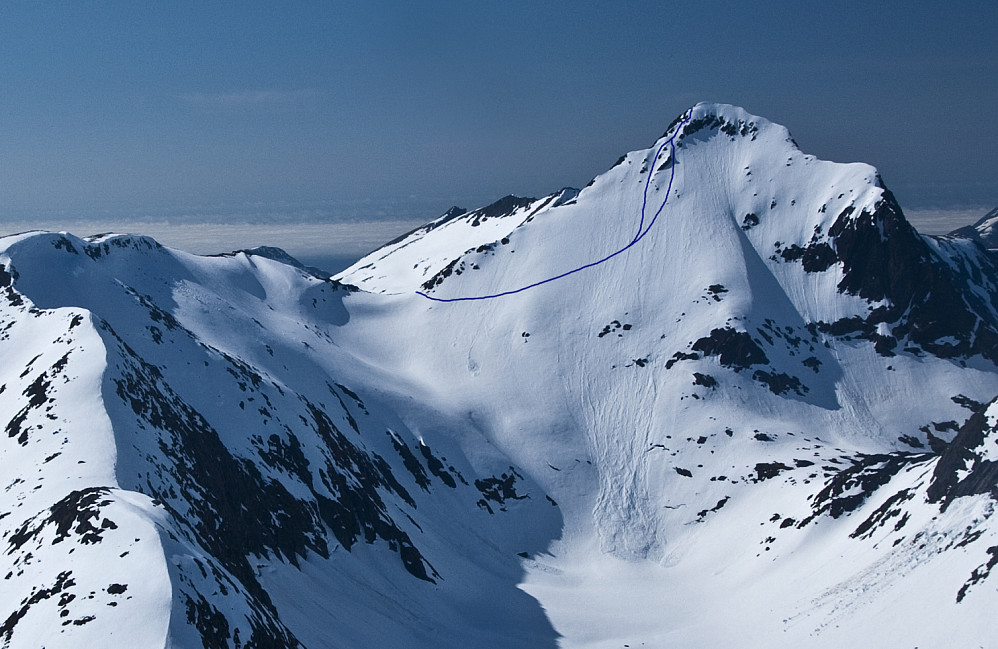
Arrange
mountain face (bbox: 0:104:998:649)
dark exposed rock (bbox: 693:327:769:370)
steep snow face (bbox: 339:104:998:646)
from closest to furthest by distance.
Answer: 1. mountain face (bbox: 0:104:998:649)
2. steep snow face (bbox: 339:104:998:646)
3. dark exposed rock (bbox: 693:327:769:370)

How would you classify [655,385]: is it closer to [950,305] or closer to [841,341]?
[841,341]

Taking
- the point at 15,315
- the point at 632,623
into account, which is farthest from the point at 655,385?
the point at 15,315

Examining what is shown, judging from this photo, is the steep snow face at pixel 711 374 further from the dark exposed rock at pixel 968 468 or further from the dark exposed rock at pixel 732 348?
the dark exposed rock at pixel 968 468

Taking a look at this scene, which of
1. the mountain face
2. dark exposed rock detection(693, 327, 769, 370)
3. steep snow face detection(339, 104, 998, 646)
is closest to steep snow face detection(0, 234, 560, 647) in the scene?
the mountain face

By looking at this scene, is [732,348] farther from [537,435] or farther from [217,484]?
[217,484]

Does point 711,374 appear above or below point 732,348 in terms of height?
below

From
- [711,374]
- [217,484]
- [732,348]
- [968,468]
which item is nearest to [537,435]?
[711,374]

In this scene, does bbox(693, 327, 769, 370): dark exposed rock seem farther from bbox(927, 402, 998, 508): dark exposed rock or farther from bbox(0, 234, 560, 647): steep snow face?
bbox(927, 402, 998, 508): dark exposed rock

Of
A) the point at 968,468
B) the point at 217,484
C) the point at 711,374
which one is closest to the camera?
the point at 217,484
